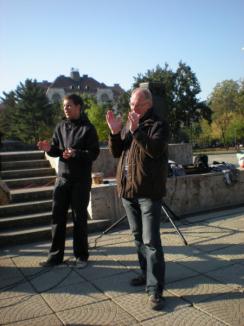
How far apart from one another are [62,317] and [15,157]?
633 cm

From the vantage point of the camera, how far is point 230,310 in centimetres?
340

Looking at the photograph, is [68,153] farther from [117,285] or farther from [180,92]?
[180,92]

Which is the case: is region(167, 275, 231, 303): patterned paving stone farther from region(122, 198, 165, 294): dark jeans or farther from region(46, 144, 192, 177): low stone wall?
region(46, 144, 192, 177): low stone wall

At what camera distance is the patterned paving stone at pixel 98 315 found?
331cm

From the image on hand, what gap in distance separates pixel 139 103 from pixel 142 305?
1.85m

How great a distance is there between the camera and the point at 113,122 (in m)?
3.66

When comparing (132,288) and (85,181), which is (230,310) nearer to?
(132,288)

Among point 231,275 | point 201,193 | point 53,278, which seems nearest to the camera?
point 231,275

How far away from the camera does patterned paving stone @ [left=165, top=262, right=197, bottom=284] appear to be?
13.9ft

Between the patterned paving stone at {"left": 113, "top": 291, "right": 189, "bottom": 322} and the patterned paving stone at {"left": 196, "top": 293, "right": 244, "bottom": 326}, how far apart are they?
0.72 feet

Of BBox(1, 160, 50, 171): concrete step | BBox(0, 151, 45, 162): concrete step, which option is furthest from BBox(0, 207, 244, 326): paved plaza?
BBox(0, 151, 45, 162): concrete step

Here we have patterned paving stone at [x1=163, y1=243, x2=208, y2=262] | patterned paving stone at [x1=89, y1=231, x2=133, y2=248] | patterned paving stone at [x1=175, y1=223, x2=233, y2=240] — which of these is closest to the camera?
patterned paving stone at [x1=163, y1=243, x2=208, y2=262]

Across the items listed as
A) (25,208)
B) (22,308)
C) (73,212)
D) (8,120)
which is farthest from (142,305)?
(8,120)

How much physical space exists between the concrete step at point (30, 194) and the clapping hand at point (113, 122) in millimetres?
3992
